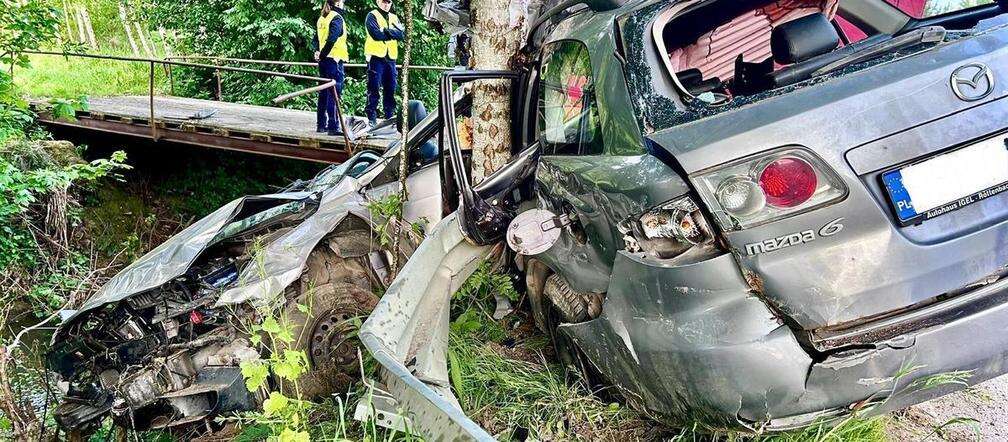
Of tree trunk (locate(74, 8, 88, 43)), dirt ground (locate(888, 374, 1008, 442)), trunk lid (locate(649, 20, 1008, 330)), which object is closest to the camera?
trunk lid (locate(649, 20, 1008, 330))

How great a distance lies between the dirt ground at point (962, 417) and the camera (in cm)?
254

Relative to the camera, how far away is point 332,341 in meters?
3.69

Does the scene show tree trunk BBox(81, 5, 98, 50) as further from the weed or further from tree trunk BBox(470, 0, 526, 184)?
tree trunk BBox(470, 0, 526, 184)

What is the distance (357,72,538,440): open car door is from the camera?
7.68 feet

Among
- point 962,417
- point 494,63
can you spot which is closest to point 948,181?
point 962,417

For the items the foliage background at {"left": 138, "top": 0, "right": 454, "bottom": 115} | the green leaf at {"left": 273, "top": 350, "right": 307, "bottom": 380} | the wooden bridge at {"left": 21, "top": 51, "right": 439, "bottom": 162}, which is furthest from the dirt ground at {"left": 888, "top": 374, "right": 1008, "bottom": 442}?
the foliage background at {"left": 138, "top": 0, "right": 454, "bottom": 115}

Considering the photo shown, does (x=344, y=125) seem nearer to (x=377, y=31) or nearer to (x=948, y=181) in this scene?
(x=377, y=31)

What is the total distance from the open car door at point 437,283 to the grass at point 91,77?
12.5m

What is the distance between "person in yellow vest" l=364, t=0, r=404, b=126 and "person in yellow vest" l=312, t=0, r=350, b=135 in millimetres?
368

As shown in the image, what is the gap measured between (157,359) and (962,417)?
3719 millimetres

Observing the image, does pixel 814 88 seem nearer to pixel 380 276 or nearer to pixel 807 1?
pixel 807 1

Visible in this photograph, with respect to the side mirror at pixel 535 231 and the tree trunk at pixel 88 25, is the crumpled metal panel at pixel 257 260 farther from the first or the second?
the tree trunk at pixel 88 25

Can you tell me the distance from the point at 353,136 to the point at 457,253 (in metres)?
4.61

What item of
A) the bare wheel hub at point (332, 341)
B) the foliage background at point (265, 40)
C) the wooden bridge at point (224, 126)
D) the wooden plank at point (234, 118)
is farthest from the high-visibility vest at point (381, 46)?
the bare wheel hub at point (332, 341)
